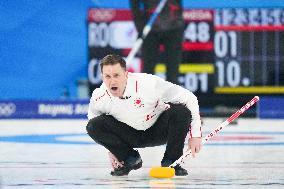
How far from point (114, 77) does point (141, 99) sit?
0.83ft

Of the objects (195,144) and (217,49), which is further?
(217,49)

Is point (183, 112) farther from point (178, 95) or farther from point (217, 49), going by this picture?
point (217, 49)

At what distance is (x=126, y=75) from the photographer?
3.75 meters

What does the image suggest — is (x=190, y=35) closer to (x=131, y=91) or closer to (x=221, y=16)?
(x=221, y=16)

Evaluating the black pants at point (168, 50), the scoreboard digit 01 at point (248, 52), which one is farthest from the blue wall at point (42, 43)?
the black pants at point (168, 50)

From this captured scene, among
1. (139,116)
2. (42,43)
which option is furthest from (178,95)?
(42,43)

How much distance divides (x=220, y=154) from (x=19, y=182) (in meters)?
1.79

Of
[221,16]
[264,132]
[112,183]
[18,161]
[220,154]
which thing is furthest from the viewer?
[221,16]

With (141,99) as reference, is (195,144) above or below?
below

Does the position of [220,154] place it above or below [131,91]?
below

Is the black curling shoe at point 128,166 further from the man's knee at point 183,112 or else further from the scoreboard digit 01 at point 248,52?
the scoreboard digit 01 at point 248,52

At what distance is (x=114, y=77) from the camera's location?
3633 mm

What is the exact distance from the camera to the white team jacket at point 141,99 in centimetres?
381

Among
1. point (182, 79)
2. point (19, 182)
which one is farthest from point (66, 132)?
point (19, 182)
